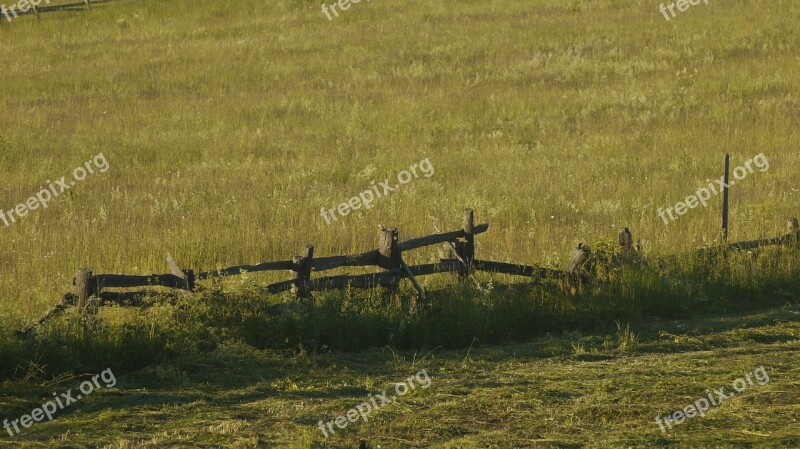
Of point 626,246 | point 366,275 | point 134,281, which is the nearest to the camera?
point 134,281

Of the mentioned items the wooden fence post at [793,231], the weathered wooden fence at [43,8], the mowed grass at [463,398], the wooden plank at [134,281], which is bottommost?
the mowed grass at [463,398]

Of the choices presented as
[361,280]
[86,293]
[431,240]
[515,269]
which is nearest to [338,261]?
[361,280]

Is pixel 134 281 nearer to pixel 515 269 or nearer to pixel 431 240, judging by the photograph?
pixel 431 240

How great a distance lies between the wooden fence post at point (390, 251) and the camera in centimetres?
1213

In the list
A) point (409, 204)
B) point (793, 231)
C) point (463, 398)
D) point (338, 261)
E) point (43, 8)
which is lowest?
point (463, 398)

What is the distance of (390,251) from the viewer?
12.1m

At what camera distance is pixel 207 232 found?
54.0ft

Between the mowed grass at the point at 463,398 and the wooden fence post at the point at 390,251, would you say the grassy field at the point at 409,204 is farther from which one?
the wooden fence post at the point at 390,251

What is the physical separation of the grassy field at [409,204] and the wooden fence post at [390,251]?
0.32m

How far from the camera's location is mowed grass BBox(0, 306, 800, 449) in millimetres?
8484

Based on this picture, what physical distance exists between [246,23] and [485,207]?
25.3m

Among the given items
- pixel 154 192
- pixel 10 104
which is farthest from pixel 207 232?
pixel 10 104

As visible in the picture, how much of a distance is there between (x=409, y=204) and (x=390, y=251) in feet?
20.7

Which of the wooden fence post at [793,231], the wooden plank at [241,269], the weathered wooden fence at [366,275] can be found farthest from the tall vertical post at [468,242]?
the wooden fence post at [793,231]
